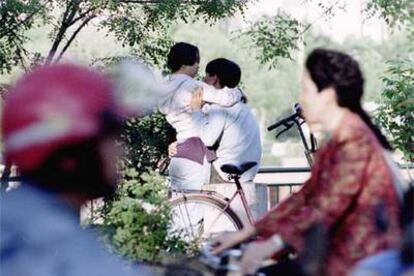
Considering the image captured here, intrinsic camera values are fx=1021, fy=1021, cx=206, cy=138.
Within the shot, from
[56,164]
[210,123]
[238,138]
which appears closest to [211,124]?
[210,123]

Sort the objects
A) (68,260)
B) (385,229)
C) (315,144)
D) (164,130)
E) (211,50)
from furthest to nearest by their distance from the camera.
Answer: (211,50) < (164,130) < (315,144) < (385,229) < (68,260)

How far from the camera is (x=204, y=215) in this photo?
7.74 meters

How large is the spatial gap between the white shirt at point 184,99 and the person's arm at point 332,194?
3.83 meters

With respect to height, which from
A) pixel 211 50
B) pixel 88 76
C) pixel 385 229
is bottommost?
pixel 385 229

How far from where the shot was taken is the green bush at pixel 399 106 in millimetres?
8445

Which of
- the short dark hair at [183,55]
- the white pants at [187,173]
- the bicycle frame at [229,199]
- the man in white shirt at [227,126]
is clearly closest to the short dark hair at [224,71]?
the man in white shirt at [227,126]

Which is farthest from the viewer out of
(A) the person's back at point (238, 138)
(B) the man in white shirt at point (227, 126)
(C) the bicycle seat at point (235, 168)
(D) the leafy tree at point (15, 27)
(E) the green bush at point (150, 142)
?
(E) the green bush at point (150, 142)

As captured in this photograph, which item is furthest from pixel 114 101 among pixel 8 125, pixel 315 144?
pixel 315 144

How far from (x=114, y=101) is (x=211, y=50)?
35.7 m

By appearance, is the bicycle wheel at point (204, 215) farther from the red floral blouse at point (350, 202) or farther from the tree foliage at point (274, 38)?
the red floral blouse at point (350, 202)

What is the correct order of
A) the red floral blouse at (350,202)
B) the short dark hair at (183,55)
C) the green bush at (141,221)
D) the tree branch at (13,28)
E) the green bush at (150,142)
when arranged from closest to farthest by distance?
the red floral blouse at (350,202)
the green bush at (141,221)
the short dark hair at (183,55)
the tree branch at (13,28)
the green bush at (150,142)

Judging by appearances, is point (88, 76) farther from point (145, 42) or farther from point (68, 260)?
point (145, 42)

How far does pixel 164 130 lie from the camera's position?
8.74 metres

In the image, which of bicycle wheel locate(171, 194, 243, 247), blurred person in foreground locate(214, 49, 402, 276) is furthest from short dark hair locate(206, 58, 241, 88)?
blurred person in foreground locate(214, 49, 402, 276)
